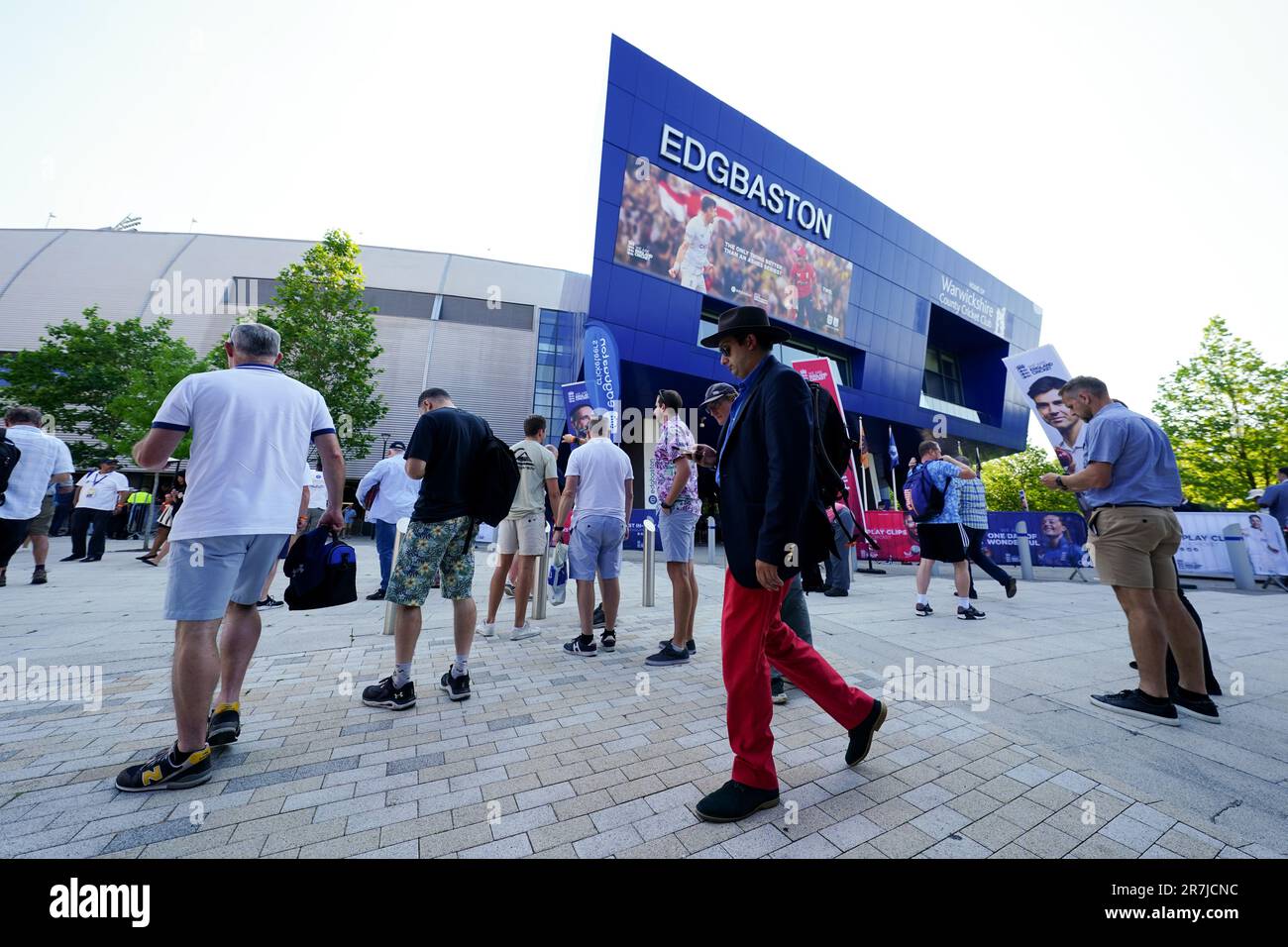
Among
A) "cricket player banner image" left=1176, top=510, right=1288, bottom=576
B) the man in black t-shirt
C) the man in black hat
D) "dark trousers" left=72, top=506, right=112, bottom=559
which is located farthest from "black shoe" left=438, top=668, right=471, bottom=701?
"dark trousers" left=72, top=506, right=112, bottom=559

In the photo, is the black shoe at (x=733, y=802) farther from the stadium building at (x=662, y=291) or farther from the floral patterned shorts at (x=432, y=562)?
the stadium building at (x=662, y=291)

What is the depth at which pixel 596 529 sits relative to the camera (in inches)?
165

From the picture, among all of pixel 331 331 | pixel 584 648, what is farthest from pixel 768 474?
pixel 331 331

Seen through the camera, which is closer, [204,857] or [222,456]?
[204,857]

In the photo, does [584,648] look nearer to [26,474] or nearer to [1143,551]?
[1143,551]

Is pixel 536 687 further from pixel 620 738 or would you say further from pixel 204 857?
pixel 204 857

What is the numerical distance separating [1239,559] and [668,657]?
1032cm

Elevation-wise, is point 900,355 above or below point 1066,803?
above

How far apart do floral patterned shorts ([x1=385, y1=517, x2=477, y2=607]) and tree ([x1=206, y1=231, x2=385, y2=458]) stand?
22.8 meters

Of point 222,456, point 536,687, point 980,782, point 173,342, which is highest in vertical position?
point 173,342

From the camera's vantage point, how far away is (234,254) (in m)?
32.9

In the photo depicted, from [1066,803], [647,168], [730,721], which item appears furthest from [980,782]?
[647,168]

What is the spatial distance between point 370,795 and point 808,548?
2.02m

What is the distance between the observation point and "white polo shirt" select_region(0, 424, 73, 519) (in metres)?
5.71
